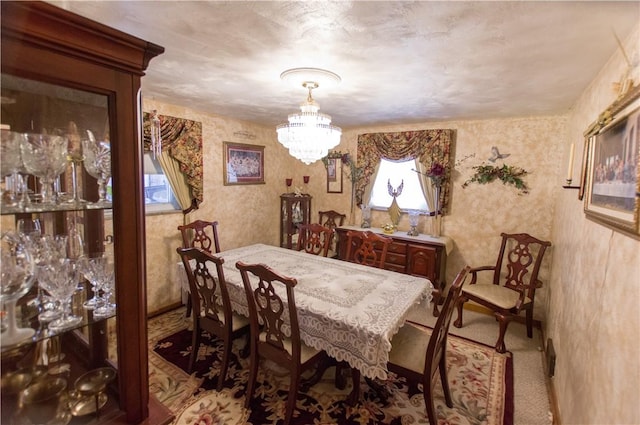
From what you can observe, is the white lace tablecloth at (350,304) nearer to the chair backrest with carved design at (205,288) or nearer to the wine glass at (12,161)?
the chair backrest with carved design at (205,288)

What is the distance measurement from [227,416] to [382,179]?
3194 millimetres

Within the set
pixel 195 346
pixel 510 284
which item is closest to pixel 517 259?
pixel 510 284

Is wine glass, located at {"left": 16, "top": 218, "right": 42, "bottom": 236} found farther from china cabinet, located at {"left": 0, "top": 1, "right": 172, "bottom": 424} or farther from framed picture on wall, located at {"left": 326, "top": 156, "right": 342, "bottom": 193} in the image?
framed picture on wall, located at {"left": 326, "top": 156, "right": 342, "bottom": 193}

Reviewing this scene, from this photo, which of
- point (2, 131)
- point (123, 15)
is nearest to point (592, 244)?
point (2, 131)

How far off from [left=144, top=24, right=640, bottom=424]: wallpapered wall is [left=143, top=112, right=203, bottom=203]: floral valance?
115 mm

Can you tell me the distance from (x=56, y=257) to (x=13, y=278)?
4.4 inches

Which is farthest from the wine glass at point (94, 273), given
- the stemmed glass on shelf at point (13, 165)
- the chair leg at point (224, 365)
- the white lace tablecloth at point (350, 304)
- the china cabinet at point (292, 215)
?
the china cabinet at point (292, 215)

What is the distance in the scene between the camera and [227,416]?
6.31 feet

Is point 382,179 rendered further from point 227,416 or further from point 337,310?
point 227,416

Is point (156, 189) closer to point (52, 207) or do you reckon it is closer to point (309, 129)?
point (309, 129)

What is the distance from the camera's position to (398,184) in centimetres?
403

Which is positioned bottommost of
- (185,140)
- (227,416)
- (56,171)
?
(227,416)

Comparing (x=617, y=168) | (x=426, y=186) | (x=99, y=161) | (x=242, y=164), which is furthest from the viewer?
(x=242, y=164)

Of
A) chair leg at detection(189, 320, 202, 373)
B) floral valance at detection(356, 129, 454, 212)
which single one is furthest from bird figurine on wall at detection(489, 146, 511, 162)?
chair leg at detection(189, 320, 202, 373)
